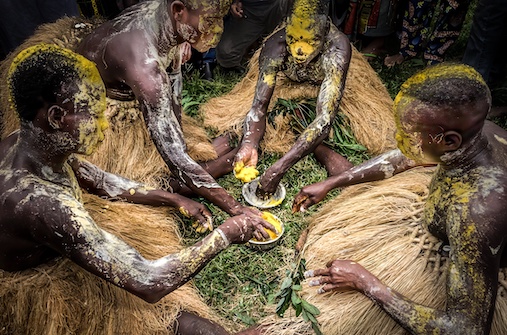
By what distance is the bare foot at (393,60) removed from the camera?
5.10 meters

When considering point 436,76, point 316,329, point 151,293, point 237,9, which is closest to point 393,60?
point 237,9

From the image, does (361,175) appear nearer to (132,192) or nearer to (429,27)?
(132,192)

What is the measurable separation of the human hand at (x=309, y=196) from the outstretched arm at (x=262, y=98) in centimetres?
43

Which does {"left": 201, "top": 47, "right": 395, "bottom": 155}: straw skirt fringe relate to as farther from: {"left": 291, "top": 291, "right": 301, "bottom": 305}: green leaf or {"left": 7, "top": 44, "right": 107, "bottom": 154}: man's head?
{"left": 7, "top": 44, "right": 107, "bottom": 154}: man's head

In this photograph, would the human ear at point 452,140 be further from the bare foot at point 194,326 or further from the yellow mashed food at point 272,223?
the bare foot at point 194,326

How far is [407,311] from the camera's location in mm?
2291

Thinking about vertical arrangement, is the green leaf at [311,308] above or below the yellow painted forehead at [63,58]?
below

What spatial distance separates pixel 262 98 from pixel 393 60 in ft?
6.75

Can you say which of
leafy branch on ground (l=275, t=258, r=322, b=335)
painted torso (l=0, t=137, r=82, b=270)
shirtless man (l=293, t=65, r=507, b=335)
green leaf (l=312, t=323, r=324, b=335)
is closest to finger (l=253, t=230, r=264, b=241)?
leafy branch on ground (l=275, t=258, r=322, b=335)

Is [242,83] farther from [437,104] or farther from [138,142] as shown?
[437,104]

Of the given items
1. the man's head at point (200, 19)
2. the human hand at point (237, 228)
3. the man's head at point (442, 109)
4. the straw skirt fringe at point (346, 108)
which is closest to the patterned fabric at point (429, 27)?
the straw skirt fringe at point (346, 108)

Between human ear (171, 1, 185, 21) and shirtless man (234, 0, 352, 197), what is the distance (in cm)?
81

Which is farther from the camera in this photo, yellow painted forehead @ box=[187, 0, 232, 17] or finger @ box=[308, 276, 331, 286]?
yellow painted forehead @ box=[187, 0, 232, 17]

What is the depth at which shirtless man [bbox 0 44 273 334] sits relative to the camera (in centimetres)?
210
